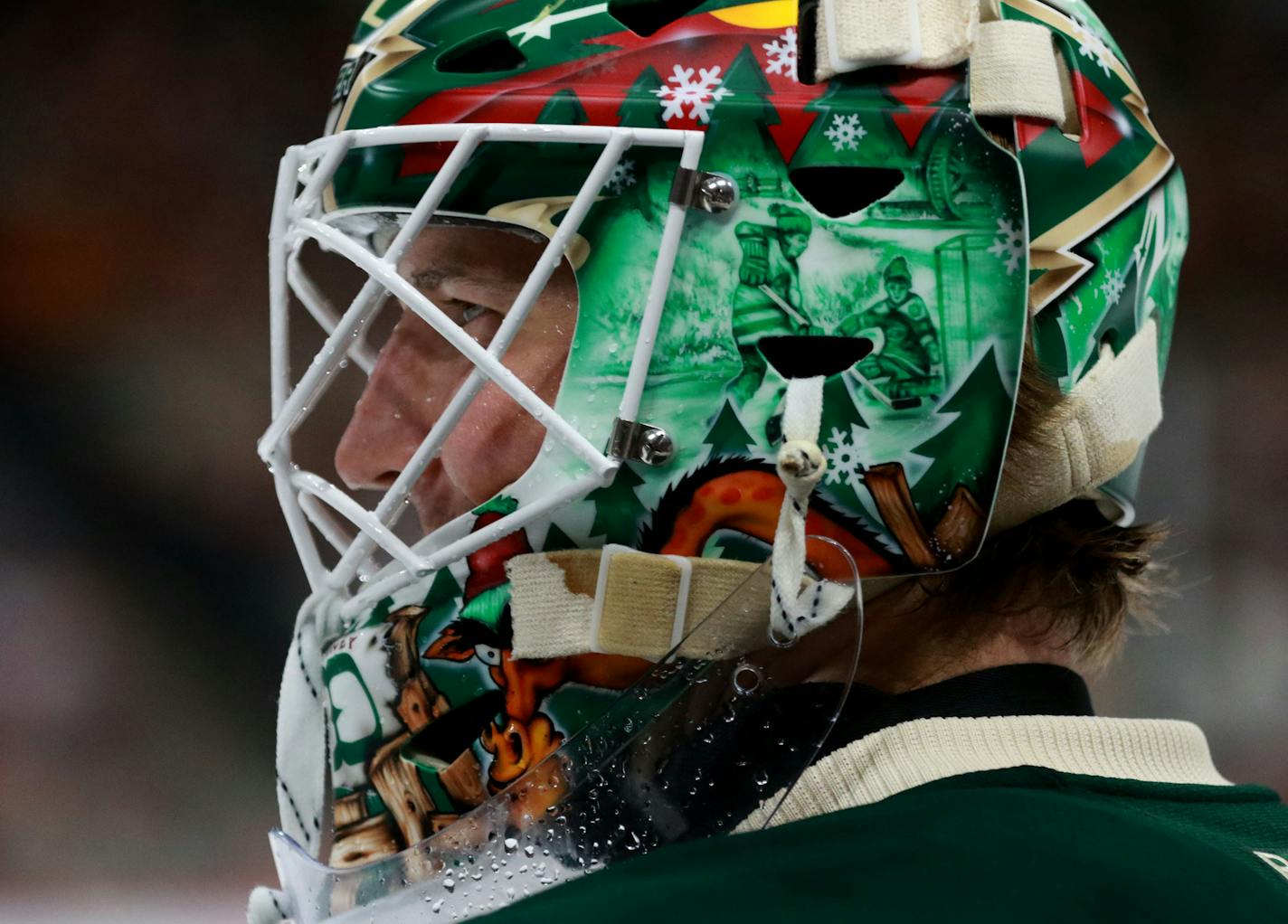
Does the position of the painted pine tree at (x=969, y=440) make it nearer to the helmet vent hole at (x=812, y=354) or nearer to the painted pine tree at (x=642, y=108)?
the helmet vent hole at (x=812, y=354)

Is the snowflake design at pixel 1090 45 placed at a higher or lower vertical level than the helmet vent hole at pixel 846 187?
higher

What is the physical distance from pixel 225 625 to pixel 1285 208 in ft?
9.29

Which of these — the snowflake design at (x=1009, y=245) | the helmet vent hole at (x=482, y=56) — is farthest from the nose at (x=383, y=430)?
the snowflake design at (x=1009, y=245)

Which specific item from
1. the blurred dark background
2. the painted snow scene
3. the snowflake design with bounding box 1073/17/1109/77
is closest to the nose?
the painted snow scene

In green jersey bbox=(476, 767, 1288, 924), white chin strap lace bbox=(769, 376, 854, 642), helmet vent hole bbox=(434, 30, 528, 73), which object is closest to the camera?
green jersey bbox=(476, 767, 1288, 924)

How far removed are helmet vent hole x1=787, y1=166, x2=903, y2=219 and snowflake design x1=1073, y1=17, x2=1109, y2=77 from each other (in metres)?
0.24

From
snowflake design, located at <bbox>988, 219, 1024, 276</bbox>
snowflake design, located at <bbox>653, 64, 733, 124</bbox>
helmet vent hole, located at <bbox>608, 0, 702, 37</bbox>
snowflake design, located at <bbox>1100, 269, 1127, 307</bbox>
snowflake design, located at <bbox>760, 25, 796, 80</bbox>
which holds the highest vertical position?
helmet vent hole, located at <bbox>608, 0, 702, 37</bbox>

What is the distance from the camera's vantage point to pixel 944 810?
854 millimetres

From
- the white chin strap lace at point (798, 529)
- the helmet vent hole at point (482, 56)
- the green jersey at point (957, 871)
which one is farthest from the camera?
the helmet vent hole at point (482, 56)

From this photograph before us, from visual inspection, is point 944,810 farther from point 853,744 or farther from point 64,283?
point 64,283

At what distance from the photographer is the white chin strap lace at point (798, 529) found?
0.98m

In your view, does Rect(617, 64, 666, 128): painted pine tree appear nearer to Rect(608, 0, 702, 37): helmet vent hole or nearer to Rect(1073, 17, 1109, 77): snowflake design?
Rect(608, 0, 702, 37): helmet vent hole

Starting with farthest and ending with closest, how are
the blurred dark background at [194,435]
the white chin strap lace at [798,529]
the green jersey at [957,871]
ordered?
the blurred dark background at [194,435]
the white chin strap lace at [798,529]
the green jersey at [957,871]

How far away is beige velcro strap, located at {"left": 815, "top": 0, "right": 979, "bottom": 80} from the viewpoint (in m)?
1.03
